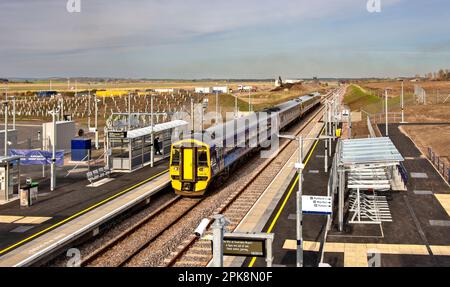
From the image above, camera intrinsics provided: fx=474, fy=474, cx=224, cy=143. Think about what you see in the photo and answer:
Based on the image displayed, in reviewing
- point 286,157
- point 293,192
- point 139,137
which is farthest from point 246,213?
point 286,157

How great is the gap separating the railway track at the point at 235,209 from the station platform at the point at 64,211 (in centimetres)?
402

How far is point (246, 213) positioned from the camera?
22.1 meters

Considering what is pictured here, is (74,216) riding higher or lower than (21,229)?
higher

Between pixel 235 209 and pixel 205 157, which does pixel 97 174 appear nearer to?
pixel 205 157

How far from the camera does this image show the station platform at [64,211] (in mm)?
16891

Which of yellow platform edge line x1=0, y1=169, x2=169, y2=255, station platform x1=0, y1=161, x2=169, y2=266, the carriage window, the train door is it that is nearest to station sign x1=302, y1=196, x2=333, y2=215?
station platform x1=0, y1=161, x2=169, y2=266

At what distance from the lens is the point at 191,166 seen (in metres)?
24.4

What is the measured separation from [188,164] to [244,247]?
1379 centimetres

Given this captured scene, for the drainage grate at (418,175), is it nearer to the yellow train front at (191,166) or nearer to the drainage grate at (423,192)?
the drainage grate at (423,192)

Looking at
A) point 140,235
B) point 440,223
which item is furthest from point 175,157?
point 440,223

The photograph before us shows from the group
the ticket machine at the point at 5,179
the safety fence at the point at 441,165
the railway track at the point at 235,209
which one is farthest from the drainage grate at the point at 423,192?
the ticket machine at the point at 5,179

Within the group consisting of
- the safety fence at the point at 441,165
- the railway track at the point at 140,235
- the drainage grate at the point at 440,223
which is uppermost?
the safety fence at the point at 441,165
